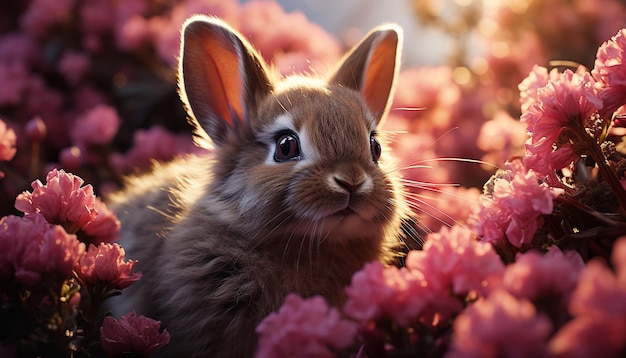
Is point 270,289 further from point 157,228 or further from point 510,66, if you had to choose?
point 510,66

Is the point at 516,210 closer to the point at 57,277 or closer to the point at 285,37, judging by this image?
the point at 57,277

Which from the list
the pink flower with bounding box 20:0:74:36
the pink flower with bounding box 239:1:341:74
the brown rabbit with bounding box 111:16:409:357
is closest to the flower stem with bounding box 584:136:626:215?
the brown rabbit with bounding box 111:16:409:357

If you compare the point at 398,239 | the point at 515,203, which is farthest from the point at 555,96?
the point at 398,239

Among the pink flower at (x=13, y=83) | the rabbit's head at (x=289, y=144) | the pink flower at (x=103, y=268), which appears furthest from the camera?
the pink flower at (x=13, y=83)

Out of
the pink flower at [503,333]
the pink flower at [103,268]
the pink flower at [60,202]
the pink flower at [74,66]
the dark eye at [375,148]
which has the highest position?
the pink flower at [503,333]

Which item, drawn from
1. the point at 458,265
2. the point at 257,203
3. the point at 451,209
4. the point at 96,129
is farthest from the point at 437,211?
the point at 96,129

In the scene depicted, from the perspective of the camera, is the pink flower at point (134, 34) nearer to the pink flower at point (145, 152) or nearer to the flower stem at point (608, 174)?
the pink flower at point (145, 152)

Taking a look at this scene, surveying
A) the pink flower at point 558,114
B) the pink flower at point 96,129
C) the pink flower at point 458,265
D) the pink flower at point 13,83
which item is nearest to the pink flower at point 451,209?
the pink flower at point 558,114
